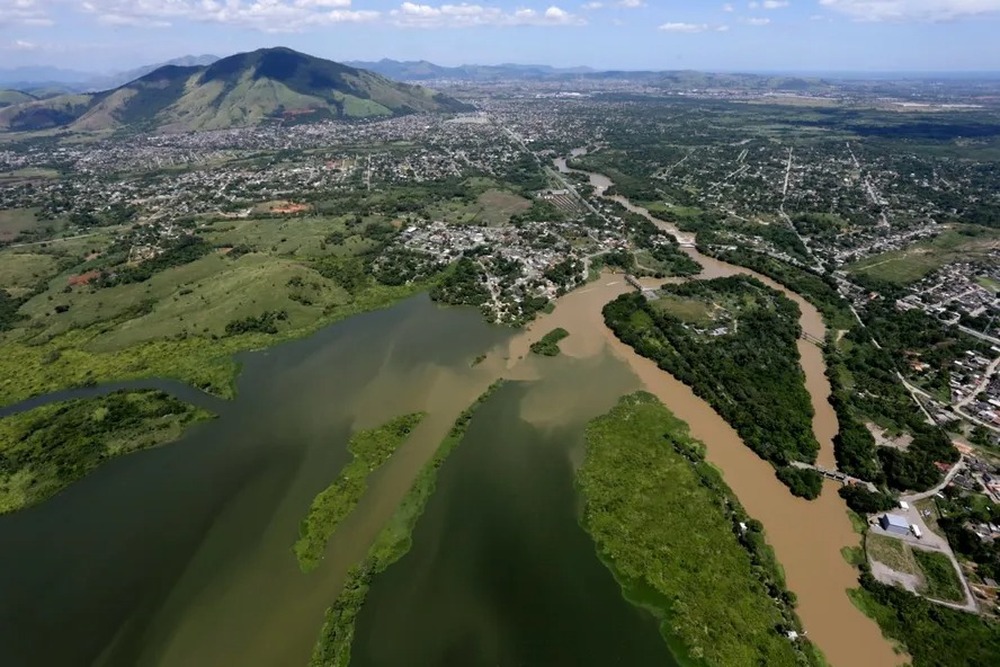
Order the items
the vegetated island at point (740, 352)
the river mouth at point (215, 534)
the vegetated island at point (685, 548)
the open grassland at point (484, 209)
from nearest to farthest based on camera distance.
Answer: the vegetated island at point (685, 548) < the river mouth at point (215, 534) < the vegetated island at point (740, 352) < the open grassland at point (484, 209)

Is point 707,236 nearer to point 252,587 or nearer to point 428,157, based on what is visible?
point 252,587

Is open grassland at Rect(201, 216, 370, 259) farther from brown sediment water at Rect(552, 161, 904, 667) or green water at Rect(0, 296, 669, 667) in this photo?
brown sediment water at Rect(552, 161, 904, 667)

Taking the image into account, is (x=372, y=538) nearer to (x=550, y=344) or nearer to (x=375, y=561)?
(x=375, y=561)

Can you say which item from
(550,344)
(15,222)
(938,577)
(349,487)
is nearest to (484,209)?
(550,344)

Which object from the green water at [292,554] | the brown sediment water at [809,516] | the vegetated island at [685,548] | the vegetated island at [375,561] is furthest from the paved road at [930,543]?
the vegetated island at [375,561]

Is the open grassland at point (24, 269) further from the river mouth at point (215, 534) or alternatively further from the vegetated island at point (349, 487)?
the vegetated island at point (349, 487)

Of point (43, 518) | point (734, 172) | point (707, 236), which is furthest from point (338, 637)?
point (734, 172)
